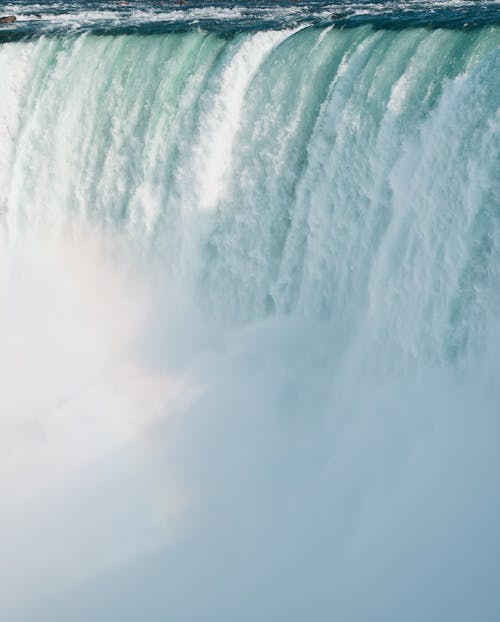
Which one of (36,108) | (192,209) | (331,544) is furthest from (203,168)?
(331,544)

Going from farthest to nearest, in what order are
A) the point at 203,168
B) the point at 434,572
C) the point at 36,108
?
1. the point at 36,108
2. the point at 203,168
3. the point at 434,572

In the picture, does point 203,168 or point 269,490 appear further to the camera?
point 203,168

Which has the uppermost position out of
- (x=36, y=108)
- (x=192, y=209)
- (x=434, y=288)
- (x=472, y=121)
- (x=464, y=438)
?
(x=36, y=108)

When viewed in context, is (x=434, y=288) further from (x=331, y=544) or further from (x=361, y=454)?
(x=331, y=544)

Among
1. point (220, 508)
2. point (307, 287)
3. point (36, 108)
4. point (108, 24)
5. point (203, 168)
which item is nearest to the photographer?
point (220, 508)

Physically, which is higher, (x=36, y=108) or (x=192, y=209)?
(x=36, y=108)

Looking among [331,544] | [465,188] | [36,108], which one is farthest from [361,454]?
[36,108]

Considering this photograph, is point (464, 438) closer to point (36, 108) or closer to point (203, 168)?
point (203, 168)
